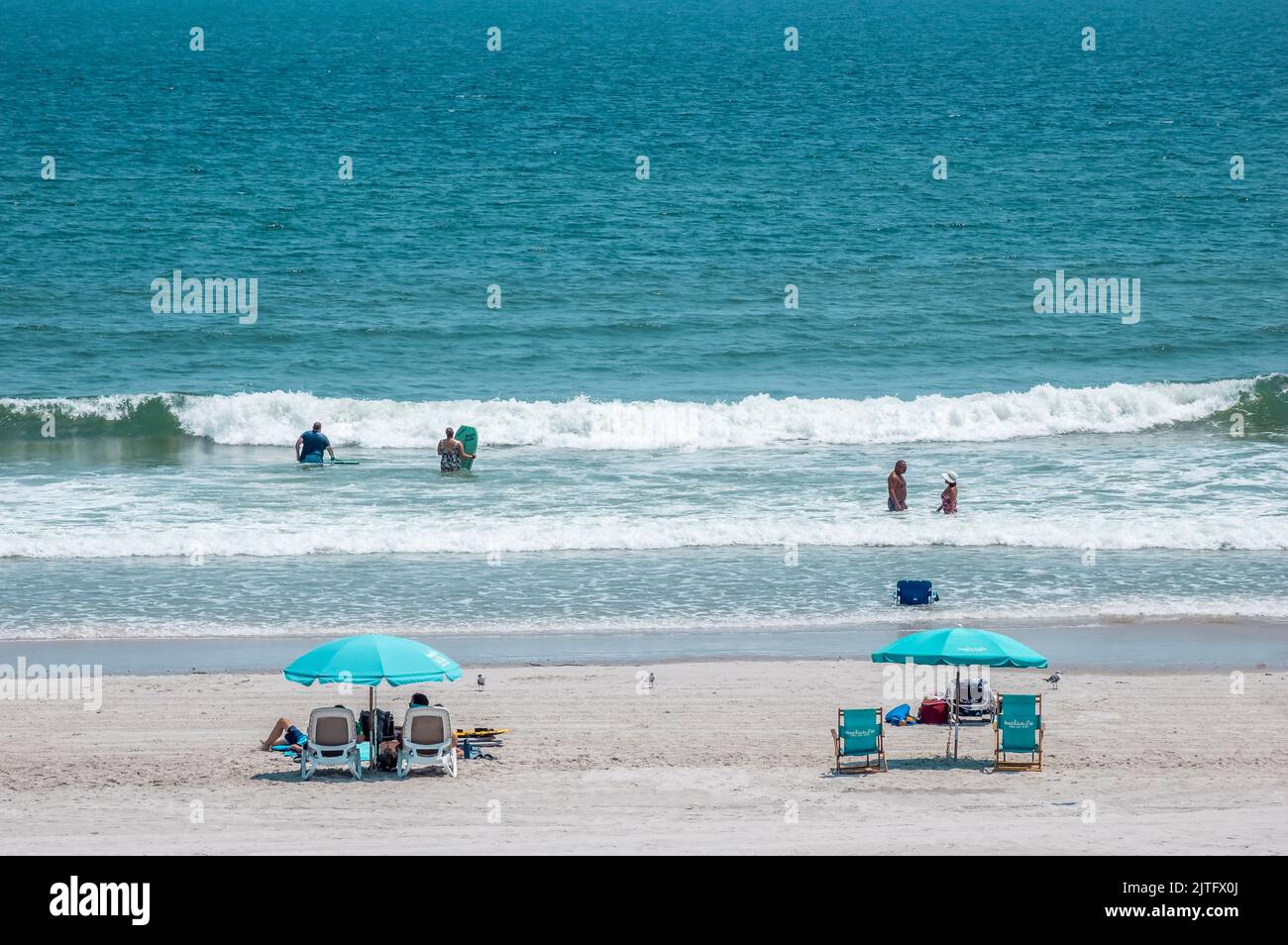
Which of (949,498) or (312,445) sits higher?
(312,445)

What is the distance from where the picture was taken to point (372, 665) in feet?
37.9

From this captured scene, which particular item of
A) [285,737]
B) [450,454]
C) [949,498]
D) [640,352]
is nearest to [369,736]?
[285,737]

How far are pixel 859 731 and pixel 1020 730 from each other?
131cm

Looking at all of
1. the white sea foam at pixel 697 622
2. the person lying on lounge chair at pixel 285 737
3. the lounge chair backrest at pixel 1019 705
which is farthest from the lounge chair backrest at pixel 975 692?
the person lying on lounge chair at pixel 285 737

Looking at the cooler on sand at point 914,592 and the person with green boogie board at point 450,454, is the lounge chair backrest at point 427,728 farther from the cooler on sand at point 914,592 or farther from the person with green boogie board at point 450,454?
the person with green boogie board at point 450,454

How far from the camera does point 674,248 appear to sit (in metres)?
39.1

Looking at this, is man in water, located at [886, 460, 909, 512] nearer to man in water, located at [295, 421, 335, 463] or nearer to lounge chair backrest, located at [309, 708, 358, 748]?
man in water, located at [295, 421, 335, 463]

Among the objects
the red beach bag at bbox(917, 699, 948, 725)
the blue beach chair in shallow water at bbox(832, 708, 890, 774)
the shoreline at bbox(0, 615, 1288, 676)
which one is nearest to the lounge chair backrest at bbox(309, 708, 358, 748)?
the shoreline at bbox(0, 615, 1288, 676)

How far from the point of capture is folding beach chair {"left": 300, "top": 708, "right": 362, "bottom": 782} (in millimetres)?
11742

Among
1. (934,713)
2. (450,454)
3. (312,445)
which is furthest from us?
(312,445)

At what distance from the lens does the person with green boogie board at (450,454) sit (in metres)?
24.4

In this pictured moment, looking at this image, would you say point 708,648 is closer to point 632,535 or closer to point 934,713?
point 934,713

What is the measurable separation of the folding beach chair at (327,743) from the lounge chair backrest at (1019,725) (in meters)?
5.25
